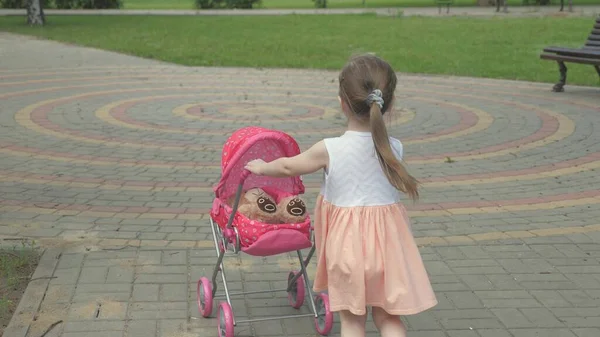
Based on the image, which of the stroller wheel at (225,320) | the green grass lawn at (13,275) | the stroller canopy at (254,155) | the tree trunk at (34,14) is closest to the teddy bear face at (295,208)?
the stroller canopy at (254,155)

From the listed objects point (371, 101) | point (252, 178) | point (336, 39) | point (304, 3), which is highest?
point (371, 101)

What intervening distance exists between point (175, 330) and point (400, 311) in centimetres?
140

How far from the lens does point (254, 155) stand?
4.82 m

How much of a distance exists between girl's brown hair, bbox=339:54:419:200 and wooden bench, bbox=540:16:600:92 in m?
10.4

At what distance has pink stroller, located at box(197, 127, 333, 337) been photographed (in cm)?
438

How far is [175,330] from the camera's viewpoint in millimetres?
4660

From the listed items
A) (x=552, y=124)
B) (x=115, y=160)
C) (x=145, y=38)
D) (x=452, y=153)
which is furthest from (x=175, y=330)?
(x=145, y=38)

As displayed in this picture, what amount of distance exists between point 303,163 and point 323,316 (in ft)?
3.46

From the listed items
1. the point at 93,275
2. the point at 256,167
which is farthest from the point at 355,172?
the point at 93,275

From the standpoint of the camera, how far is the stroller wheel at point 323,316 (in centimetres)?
455

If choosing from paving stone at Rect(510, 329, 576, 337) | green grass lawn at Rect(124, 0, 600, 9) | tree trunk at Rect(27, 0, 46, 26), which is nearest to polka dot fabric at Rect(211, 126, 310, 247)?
paving stone at Rect(510, 329, 576, 337)

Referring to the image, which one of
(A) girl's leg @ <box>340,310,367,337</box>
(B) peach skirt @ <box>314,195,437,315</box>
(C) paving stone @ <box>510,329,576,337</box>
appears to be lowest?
(C) paving stone @ <box>510,329,576,337</box>

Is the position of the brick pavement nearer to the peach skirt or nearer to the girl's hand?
the peach skirt

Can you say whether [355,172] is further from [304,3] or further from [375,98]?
[304,3]
